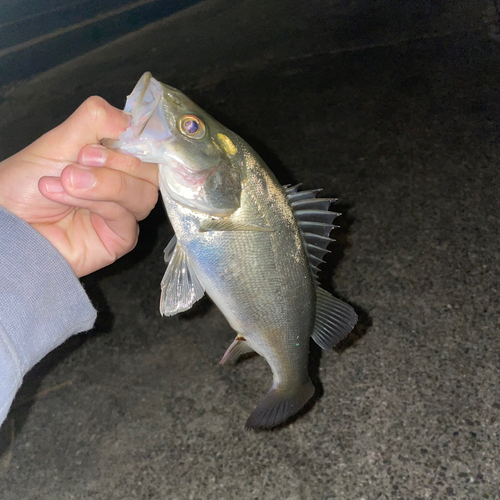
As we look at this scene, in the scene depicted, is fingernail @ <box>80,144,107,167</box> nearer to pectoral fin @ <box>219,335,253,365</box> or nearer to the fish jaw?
the fish jaw

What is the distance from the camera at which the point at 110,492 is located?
204 centimetres

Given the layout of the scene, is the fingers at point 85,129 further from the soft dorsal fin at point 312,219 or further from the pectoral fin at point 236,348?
the pectoral fin at point 236,348

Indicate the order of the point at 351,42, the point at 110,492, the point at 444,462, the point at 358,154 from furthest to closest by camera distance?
the point at 351,42
the point at 358,154
the point at 110,492
the point at 444,462

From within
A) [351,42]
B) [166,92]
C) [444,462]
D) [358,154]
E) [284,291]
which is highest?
[166,92]

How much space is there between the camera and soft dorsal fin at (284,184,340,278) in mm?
1072

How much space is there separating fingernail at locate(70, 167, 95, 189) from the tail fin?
0.73 meters

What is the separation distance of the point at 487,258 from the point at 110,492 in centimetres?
223

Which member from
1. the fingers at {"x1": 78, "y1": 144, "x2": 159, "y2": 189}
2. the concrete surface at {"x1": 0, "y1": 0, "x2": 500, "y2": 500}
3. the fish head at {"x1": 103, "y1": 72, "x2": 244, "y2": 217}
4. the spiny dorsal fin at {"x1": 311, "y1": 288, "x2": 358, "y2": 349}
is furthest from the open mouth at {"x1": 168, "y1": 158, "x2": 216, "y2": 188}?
the concrete surface at {"x1": 0, "y1": 0, "x2": 500, "y2": 500}

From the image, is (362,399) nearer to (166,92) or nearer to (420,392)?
(420,392)

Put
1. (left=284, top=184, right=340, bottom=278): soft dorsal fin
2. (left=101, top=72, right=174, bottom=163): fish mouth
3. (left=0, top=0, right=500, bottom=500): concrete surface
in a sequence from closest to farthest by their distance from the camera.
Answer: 1. (left=101, top=72, right=174, bottom=163): fish mouth
2. (left=284, top=184, right=340, bottom=278): soft dorsal fin
3. (left=0, top=0, right=500, bottom=500): concrete surface

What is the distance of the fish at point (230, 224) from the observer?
99 cm

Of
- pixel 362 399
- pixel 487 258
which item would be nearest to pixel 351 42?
pixel 487 258

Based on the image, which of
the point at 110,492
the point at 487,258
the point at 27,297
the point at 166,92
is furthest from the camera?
the point at 487,258

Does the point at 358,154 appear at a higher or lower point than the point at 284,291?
lower
